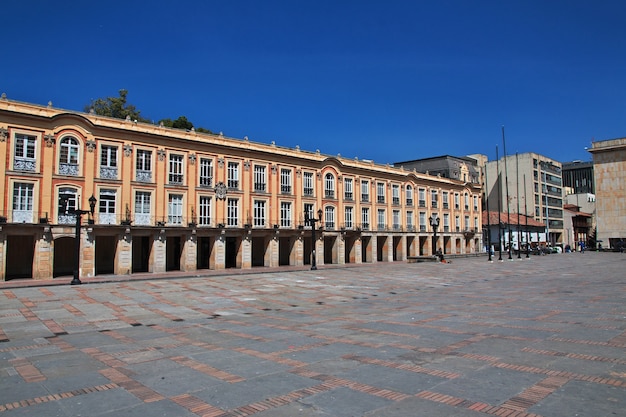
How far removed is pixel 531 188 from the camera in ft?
292

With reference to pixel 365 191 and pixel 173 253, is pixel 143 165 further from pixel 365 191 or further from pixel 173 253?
pixel 365 191

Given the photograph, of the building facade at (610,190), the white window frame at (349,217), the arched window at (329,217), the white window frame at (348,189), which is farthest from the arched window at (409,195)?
the building facade at (610,190)

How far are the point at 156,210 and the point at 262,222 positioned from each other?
10.4 meters

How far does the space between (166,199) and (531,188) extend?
2968 inches

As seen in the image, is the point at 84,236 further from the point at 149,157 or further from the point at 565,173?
the point at 565,173

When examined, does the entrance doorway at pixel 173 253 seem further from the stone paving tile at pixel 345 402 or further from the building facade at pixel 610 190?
the building facade at pixel 610 190

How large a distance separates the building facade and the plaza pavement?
7331cm

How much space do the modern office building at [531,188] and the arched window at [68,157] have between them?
7350 centimetres

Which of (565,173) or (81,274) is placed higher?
(565,173)

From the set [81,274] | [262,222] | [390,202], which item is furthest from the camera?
[390,202]

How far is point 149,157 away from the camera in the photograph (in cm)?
3669

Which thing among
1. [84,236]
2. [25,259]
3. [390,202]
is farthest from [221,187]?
[390,202]

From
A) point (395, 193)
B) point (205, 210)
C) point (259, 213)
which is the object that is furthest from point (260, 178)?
point (395, 193)

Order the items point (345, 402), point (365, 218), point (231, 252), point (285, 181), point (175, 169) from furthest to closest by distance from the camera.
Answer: point (365, 218), point (285, 181), point (231, 252), point (175, 169), point (345, 402)
